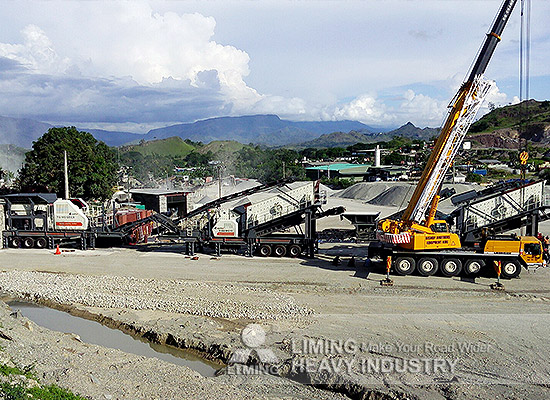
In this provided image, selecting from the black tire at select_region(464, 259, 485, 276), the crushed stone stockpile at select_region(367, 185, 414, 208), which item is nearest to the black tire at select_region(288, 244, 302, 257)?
the black tire at select_region(464, 259, 485, 276)

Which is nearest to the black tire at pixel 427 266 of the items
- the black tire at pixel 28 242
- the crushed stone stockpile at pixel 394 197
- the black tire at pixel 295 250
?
the black tire at pixel 295 250

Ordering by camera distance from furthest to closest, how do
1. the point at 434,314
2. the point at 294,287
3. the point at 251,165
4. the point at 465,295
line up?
the point at 251,165
the point at 294,287
the point at 465,295
the point at 434,314

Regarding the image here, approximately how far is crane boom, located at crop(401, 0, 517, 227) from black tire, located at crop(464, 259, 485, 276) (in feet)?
8.27

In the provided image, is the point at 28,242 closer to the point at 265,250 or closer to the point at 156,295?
the point at 156,295

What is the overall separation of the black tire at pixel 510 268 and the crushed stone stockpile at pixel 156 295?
9.77 meters

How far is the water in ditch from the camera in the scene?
1416 cm

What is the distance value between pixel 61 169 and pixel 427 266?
3610 cm

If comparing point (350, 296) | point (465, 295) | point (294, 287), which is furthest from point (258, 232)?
A: point (465, 295)

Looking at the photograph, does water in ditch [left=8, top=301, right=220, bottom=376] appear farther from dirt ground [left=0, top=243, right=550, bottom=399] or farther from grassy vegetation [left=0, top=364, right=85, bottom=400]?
grassy vegetation [left=0, top=364, right=85, bottom=400]

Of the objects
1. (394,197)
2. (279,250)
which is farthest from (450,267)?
(394,197)

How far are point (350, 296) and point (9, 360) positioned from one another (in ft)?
39.8

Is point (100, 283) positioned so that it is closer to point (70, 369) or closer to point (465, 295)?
point (70, 369)

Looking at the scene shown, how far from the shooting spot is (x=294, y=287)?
20922 millimetres

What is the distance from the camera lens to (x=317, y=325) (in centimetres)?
1605
